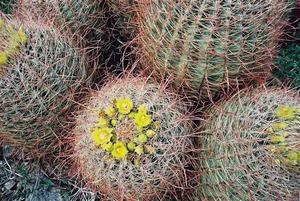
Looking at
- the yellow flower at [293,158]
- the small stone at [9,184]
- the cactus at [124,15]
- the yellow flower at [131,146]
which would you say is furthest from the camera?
the small stone at [9,184]

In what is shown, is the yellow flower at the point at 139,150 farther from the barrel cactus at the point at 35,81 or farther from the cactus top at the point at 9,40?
the cactus top at the point at 9,40

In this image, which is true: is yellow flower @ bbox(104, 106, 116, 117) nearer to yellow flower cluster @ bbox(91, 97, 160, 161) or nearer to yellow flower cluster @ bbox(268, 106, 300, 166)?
yellow flower cluster @ bbox(91, 97, 160, 161)

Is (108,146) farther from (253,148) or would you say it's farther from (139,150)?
(253,148)

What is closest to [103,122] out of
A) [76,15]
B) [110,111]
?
[110,111]

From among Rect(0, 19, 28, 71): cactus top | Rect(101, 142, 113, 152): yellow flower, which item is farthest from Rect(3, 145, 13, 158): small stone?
Rect(101, 142, 113, 152): yellow flower

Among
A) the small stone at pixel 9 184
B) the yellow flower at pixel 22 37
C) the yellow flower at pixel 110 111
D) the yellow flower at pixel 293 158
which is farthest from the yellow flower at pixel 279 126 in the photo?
the small stone at pixel 9 184

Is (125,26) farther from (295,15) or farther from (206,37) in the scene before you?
(295,15)
